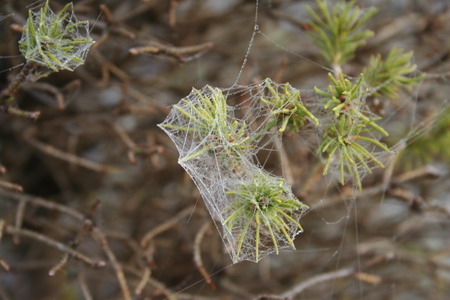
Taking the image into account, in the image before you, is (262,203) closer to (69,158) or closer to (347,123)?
(347,123)

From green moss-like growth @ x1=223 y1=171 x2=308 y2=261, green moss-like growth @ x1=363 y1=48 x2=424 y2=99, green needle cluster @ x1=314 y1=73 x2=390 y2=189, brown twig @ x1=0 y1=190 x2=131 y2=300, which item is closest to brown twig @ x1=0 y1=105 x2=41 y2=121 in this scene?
brown twig @ x1=0 y1=190 x2=131 y2=300

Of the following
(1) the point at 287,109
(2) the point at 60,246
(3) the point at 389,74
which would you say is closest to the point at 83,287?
(2) the point at 60,246

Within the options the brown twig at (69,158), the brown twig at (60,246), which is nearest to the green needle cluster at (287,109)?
the brown twig at (60,246)

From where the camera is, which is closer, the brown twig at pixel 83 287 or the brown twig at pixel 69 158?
the brown twig at pixel 83 287

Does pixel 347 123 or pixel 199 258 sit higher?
pixel 347 123

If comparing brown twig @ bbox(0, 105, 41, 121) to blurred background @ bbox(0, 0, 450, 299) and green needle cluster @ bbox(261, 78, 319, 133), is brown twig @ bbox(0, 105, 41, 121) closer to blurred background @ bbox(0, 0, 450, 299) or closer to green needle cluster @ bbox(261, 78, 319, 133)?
blurred background @ bbox(0, 0, 450, 299)

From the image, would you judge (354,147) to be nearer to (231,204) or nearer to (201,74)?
(231,204)

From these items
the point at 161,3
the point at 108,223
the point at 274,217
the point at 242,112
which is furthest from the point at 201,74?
the point at 274,217

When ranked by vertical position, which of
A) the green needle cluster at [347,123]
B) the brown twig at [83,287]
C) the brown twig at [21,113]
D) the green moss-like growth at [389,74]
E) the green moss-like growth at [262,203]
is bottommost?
the brown twig at [83,287]

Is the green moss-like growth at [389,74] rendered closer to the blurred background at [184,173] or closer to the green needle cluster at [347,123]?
the green needle cluster at [347,123]
